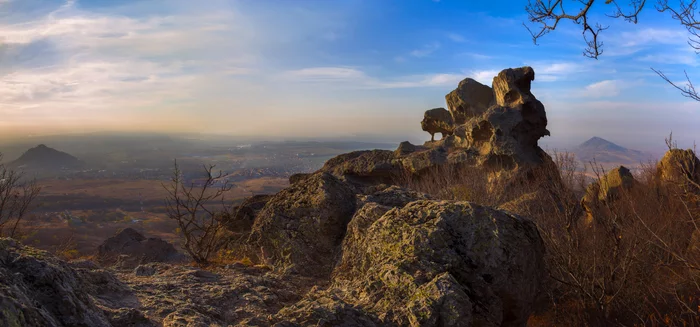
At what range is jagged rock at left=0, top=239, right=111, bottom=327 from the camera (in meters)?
2.51

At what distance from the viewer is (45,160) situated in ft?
448

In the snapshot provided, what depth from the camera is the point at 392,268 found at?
466 centimetres

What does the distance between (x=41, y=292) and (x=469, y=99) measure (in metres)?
30.2

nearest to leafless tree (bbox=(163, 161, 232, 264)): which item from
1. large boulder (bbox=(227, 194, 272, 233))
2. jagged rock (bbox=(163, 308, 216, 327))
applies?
large boulder (bbox=(227, 194, 272, 233))

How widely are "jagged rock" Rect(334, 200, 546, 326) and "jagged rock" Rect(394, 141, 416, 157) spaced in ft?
77.6

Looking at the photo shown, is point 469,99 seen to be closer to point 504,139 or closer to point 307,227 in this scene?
point 504,139

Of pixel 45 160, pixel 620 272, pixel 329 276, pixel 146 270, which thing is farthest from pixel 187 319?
pixel 45 160

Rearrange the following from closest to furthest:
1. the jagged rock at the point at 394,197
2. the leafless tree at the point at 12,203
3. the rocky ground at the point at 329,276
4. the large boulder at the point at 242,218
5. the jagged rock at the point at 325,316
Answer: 1. the rocky ground at the point at 329,276
2. the jagged rock at the point at 325,316
3. the jagged rock at the point at 394,197
4. the leafless tree at the point at 12,203
5. the large boulder at the point at 242,218

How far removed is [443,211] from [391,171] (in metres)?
22.3

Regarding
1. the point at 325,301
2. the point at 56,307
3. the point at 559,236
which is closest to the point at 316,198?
the point at 325,301

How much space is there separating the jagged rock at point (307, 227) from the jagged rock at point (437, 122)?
1028 inches

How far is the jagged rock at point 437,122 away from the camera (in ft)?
107

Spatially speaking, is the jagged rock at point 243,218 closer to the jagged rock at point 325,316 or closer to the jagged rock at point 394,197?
the jagged rock at point 394,197

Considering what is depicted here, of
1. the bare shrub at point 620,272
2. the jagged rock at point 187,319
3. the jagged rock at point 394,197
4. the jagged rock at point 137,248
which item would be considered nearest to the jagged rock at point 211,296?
the jagged rock at point 187,319
